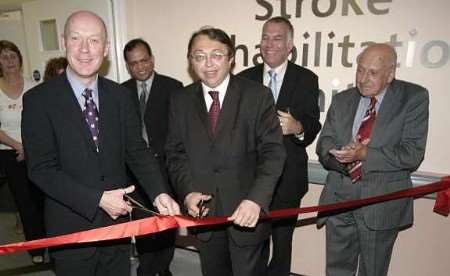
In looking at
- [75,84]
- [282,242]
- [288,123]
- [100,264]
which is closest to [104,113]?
[75,84]

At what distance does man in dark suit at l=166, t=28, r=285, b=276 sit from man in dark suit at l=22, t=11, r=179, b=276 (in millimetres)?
Answer: 224

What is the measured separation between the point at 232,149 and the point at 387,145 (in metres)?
1.02

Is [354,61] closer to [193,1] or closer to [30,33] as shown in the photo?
[193,1]

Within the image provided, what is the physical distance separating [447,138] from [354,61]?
886 millimetres

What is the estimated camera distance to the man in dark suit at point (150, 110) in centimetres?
284

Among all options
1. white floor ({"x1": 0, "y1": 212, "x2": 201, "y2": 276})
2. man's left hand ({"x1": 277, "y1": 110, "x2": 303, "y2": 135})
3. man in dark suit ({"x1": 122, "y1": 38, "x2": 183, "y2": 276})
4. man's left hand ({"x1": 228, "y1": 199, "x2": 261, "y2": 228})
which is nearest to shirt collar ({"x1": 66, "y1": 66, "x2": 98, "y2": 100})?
man's left hand ({"x1": 228, "y1": 199, "x2": 261, "y2": 228})

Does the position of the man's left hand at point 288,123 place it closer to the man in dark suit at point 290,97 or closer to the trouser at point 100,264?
the man in dark suit at point 290,97

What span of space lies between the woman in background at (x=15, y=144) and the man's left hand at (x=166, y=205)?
1.92 meters

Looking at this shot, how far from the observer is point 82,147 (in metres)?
1.62

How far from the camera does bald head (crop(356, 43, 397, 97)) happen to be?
83.0 inches

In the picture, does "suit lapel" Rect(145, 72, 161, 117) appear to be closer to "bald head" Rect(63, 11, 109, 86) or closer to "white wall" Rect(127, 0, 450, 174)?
"white wall" Rect(127, 0, 450, 174)

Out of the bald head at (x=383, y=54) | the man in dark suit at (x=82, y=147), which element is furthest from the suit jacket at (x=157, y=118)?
the bald head at (x=383, y=54)

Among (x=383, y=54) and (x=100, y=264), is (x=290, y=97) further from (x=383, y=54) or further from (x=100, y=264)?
(x=100, y=264)

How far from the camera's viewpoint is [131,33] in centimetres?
350
